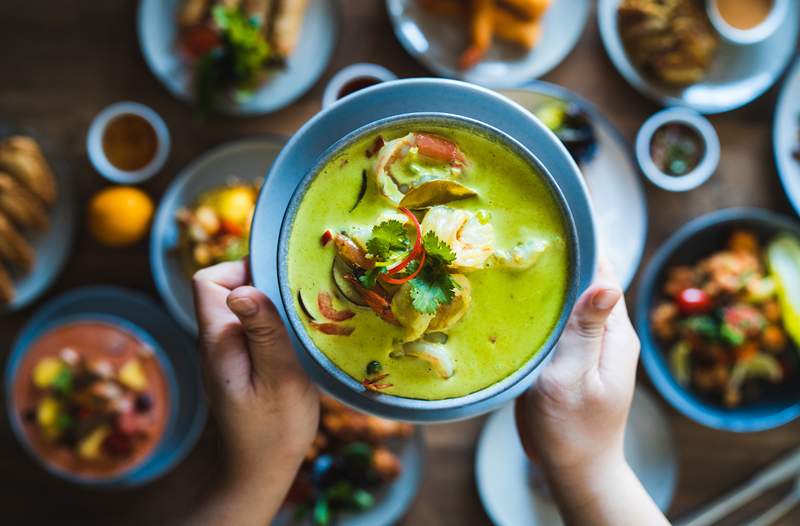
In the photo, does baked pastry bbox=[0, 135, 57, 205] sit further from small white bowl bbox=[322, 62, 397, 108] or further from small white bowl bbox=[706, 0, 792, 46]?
small white bowl bbox=[706, 0, 792, 46]

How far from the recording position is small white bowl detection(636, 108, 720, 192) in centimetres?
230

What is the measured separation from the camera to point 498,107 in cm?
135

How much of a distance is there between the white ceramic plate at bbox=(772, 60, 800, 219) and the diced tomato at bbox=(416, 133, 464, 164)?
1539mm

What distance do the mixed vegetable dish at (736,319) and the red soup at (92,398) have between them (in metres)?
1.63

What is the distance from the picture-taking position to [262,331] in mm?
1439

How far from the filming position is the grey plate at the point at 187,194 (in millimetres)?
2234

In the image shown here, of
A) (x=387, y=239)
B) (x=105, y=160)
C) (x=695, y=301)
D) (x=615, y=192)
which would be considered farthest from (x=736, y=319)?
(x=105, y=160)

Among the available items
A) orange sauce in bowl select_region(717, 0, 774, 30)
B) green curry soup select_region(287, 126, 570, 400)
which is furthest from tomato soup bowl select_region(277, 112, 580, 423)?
orange sauce in bowl select_region(717, 0, 774, 30)

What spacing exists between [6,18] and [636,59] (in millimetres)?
2062

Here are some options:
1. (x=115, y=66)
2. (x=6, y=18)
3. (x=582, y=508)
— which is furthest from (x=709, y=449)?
(x=6, y=18)

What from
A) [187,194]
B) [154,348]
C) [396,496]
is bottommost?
[396,496]

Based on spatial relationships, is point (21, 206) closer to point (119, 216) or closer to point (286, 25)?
point (119, 216)

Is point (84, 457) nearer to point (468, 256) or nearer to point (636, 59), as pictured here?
point (468, 256)

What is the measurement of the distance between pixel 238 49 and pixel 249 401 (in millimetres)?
1171
